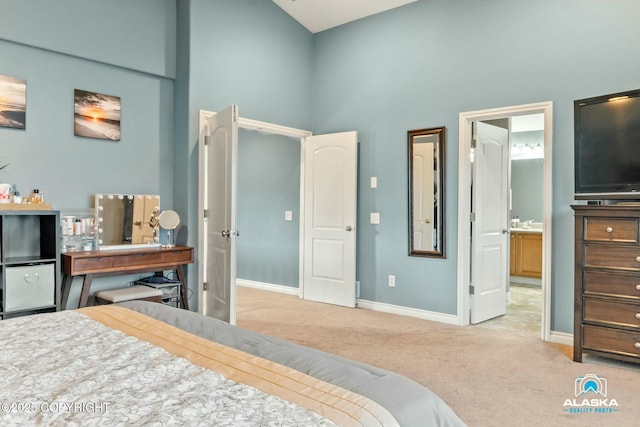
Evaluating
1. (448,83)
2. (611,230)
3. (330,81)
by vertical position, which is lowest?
(611,230)

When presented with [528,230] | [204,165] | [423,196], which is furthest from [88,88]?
[528,230]

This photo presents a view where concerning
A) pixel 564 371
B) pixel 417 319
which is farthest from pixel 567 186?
pixel 417 319

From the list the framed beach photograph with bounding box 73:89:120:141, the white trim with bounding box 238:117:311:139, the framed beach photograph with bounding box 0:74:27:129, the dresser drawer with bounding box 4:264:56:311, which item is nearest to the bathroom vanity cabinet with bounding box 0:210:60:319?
the dresser drawer with bounding box 4:264:56:311

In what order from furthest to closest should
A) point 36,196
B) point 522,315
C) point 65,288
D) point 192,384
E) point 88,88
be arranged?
point 522,315 → point 88,88 → point 65,288 → point 36,196 → point 192,384

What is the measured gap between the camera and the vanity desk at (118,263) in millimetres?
3506

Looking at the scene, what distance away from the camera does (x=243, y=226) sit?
21.8 ft

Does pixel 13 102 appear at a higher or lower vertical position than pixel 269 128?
lower

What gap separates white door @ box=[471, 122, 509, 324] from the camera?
4.57 m

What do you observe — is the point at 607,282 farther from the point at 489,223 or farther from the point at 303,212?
the point at 303,212

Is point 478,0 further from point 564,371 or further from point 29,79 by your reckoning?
point 29,79

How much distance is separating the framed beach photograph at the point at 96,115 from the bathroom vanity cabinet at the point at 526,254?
5.85m

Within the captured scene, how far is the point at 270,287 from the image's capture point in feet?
20.7

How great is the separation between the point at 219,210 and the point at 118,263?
0.97 metres

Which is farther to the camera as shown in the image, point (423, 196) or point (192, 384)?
point (423, 196)
